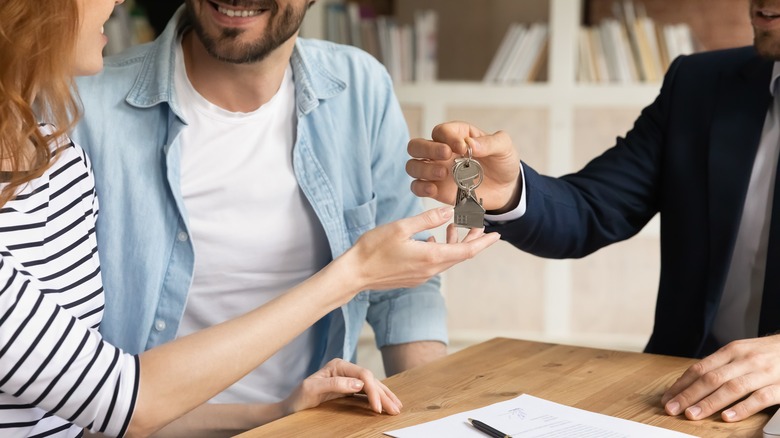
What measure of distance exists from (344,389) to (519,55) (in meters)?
2.96

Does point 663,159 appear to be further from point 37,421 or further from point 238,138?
point 37,421

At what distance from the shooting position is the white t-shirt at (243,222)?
1.77 meters

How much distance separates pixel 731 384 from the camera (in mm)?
1262

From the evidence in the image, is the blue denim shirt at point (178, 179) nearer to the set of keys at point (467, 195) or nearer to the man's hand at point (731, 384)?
the set of keys at point (467, 195)

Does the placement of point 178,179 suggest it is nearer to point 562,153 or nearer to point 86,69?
point 86,69

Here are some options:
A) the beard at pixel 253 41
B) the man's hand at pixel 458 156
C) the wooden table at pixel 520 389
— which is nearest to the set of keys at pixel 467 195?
the man's hand at pixel 458 156

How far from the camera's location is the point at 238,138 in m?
1.80

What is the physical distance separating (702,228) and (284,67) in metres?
0.90

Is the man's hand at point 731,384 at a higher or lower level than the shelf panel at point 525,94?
higher

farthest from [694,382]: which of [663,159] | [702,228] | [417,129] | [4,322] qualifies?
[417,129]

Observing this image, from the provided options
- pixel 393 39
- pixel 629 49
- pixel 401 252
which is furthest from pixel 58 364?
pixel 629 49

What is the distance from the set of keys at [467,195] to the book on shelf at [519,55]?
8.36 feet

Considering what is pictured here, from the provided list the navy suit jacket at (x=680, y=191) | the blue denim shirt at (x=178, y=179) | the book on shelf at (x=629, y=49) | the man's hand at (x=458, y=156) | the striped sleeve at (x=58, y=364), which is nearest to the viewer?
the striped sleeve at (x=58, y=364)

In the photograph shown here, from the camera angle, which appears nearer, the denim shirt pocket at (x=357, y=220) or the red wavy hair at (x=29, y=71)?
the red wavy hair at (x=29, y=71)
